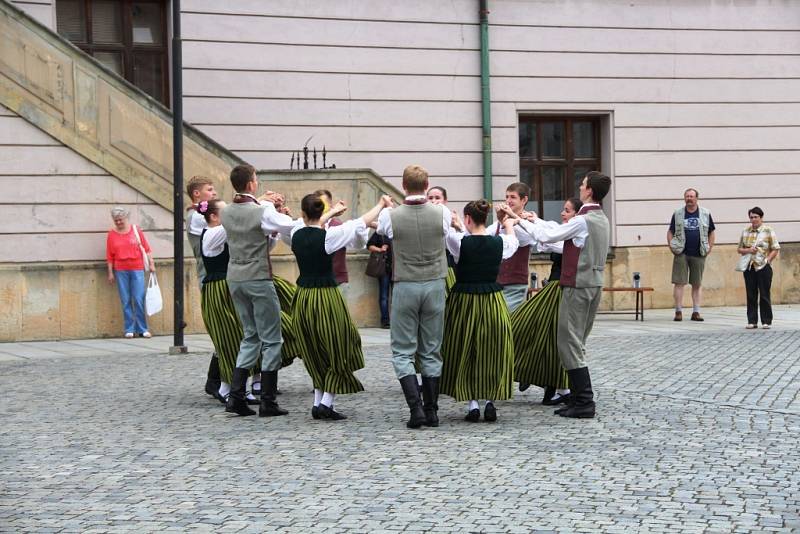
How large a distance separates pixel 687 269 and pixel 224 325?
1039 centimetres

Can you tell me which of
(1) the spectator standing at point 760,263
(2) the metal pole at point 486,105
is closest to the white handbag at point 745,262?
(1) the spectator standing at point 760,263

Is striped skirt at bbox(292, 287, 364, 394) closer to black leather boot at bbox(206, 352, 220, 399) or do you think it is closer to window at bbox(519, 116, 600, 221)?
black leather boot at bbox(206, 352, 220, 399)

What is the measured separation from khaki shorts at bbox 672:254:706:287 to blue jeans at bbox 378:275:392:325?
4180 millimetres

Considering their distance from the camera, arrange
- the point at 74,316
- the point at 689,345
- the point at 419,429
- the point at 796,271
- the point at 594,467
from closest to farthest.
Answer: the point at 594,467 < the point at 419,429 < the point at 689,345 < the point at 74,316 < the point at 796,271

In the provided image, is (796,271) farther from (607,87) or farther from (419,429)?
(419,429)

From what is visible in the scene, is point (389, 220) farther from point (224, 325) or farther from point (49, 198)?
point (49, 198)

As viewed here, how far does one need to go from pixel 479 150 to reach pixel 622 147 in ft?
7.90

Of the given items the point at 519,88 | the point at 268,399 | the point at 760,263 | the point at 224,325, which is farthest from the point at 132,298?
the point at 760,263

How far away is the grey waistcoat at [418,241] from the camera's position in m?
9.21

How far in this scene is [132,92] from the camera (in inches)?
666

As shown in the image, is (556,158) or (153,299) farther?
(556,158)

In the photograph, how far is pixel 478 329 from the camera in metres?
9.46

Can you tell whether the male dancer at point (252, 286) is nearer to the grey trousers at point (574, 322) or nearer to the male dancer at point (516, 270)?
the male dancer at point (516, 270)

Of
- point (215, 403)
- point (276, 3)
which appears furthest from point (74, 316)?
point (215, 403)
